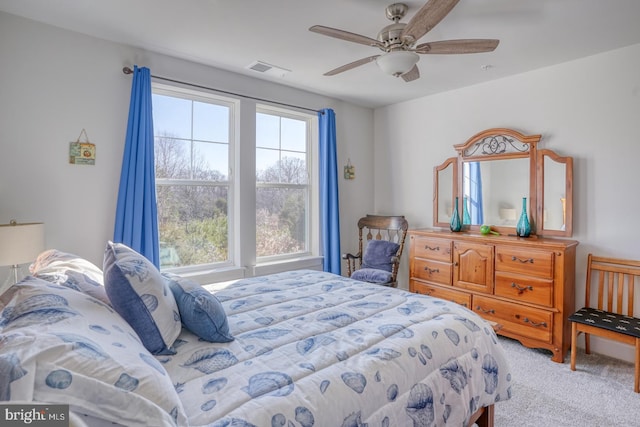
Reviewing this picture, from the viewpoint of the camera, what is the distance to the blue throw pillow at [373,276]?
3613mm

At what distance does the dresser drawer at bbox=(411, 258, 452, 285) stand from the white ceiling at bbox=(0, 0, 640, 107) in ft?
6.37

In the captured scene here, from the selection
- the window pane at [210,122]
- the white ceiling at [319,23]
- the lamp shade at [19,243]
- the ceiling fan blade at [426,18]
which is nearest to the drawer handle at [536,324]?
the white ceiling at [319,23]

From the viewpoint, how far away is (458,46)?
2.15 meters

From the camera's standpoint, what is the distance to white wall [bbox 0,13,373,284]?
2.32m

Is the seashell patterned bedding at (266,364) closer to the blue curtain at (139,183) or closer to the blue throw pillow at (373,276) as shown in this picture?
the blue curtain at (139,183)

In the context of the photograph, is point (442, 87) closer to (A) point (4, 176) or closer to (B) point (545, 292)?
(B) point (545, 292)

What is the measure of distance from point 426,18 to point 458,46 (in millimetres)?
438

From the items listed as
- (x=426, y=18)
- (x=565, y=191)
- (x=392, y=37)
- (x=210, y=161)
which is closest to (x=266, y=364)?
(x=426, y=18)

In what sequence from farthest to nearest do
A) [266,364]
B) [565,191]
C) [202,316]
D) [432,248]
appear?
[432,248] < [565,191] < [202,316] < [266,364]

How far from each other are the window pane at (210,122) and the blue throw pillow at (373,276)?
2005 mm

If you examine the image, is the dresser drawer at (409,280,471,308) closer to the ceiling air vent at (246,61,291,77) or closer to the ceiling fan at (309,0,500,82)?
the ceiling fan at (309,0,500,82)

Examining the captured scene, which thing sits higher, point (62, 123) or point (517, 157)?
point (62, 123)

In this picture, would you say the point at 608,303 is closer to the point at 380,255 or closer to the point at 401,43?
the point at 380,255

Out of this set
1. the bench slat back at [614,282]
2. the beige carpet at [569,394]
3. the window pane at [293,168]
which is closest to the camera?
the beige carpet at [569,394]
